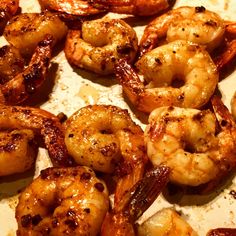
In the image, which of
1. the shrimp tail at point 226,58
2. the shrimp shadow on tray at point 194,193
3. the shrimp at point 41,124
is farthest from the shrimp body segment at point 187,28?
the shrimp shadow on tray at point 194,193

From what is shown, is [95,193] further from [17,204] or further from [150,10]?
[150,10]

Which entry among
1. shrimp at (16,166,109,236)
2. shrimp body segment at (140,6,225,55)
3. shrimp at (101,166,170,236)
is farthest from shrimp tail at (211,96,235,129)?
shrimp at (16,166,109,236)

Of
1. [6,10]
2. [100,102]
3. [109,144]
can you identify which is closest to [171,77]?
[100,102]

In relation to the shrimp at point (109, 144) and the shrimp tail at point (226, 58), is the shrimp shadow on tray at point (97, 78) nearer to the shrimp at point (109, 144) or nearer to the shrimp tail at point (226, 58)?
the shrimp at point (109, 144)

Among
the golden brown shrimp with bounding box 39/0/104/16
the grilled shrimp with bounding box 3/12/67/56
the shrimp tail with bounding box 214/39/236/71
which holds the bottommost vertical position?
the grilled shrimp with bounding box 3/12/67/56

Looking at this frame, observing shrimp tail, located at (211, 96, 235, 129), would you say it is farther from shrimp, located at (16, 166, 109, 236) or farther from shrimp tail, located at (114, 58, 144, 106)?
shrimp, located at (16, 166, 109, 236)

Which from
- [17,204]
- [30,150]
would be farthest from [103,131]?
[17,204]
